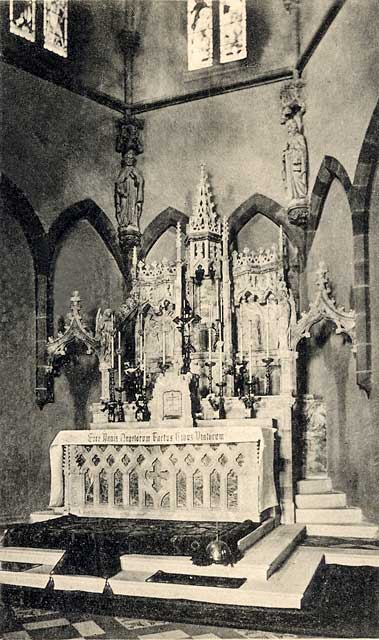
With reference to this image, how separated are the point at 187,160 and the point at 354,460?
614 centimetres

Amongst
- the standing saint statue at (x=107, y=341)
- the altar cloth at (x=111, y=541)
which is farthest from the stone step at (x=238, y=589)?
the standing saint statue at (x=107, y=341)

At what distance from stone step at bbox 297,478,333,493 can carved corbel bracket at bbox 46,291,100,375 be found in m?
3.46

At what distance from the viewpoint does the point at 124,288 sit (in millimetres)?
13047

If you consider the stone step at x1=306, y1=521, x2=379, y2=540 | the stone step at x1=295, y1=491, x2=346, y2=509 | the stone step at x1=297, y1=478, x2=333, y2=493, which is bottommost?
the stone step at x1=306, y1=521, x2=379, y2=540

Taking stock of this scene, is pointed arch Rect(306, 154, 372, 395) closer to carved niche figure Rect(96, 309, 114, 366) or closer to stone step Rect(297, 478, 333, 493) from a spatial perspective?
stone step Rect(297, 478, 333, 493)

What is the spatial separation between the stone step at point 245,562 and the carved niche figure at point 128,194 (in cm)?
720

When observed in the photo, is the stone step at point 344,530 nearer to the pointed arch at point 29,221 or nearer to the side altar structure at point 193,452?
the side altar structure at point 193,452

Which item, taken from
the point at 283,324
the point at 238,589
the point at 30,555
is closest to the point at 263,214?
the point at 283,324

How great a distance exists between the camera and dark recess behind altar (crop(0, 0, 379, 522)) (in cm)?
964

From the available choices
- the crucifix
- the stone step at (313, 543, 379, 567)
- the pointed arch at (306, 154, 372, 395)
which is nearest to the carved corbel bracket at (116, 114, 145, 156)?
the crucifix

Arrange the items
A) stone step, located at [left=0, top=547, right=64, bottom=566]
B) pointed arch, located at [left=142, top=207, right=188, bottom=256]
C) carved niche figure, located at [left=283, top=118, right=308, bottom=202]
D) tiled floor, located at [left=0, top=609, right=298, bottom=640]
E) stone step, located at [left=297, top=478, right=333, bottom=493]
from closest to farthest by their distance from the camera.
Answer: tiled floor, located at [left=0, top=609, right=298, bottom=640], stone step, located at [left=0, top=547, right=64, bottom=566], stone step, located at [left=297, top=478, right=333, bottom=493], carved niche figure, located at [left=283, top=118, right=308, bottom=202], pointed arch, located at [left=142, top=207, right=188, bottom=256]

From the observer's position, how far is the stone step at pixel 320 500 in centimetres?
923

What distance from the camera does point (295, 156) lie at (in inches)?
457

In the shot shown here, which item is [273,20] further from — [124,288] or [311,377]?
[311,377]
